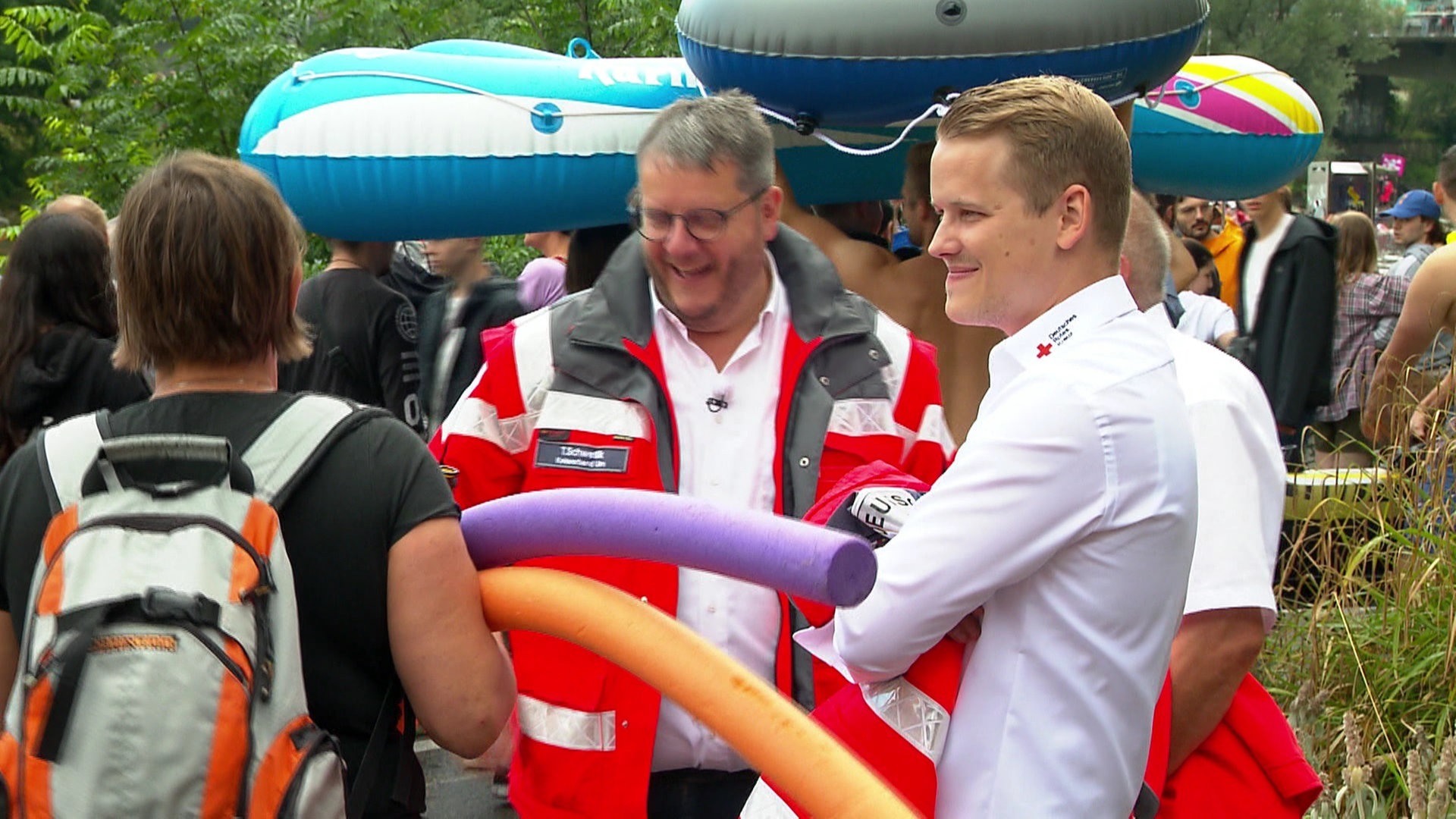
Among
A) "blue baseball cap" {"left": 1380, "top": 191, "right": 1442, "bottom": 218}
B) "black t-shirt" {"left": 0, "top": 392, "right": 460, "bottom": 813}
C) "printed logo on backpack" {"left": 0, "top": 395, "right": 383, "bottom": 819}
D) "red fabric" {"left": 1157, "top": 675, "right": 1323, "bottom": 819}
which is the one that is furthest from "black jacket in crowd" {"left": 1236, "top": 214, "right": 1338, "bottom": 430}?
"printed logo on backpack" {"left": 0, "top": 395, "right": 383, "bottom": 819}

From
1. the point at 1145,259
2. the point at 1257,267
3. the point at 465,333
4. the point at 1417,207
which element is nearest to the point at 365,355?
the point at 465,333

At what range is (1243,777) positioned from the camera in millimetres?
2383

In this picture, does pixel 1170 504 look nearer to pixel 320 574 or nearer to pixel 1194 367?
pixel 1194 367

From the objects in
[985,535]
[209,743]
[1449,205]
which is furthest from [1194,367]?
[1449,205]

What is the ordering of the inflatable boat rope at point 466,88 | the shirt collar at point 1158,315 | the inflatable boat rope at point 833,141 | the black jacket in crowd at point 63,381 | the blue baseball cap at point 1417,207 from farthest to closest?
the blue baseball cap at point 1417,207 < the inflatable boat rope at point 466,88 < the inflatable boat rope at point 833,141 < the black jacket in crowd at point 63,381 < the shirt collar at point 1158,315

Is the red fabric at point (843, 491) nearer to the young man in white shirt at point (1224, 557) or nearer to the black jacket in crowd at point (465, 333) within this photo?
the young man in white shirt at point (1224, 557)

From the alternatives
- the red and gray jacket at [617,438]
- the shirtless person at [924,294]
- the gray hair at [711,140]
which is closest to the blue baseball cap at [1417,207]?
the shirtless person at [924,294]

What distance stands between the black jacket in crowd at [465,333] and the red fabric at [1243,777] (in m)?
3.15

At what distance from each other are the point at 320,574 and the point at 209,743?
0.28 m

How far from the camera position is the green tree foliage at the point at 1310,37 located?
46.0m

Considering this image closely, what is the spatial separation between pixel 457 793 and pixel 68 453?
396 cm

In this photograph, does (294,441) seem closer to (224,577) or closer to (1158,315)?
(224,577)

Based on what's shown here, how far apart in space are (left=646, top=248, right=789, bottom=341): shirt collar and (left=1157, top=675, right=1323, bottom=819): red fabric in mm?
1095

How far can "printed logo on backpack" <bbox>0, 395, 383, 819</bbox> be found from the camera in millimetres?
1783
